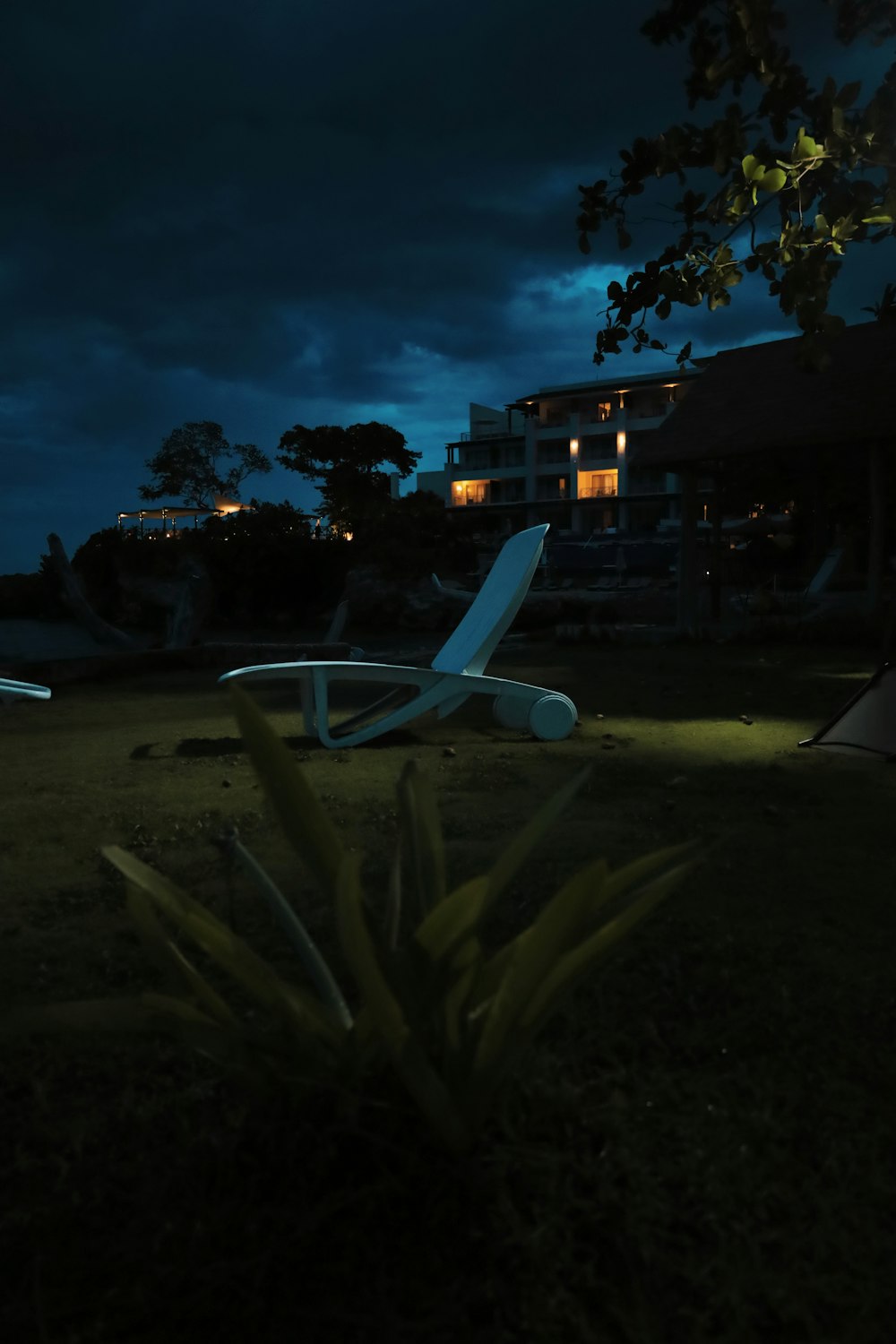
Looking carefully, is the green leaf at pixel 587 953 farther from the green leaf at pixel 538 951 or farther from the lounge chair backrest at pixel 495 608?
the lounge chair backrest at pixel 495 608

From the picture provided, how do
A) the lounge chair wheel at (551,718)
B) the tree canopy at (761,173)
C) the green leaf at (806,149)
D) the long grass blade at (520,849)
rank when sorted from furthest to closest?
the lounge chair wheel at (551,718), the tree canopy at (761,173), the green leaf at (806,149), the long grass blade at (520,849)

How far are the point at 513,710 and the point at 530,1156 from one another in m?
4.63

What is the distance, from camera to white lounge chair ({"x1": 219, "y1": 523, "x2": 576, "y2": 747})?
5082 mm

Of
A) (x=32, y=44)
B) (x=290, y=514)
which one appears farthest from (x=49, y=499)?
(x=32, y=44)

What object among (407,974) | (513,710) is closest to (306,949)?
(407,974)

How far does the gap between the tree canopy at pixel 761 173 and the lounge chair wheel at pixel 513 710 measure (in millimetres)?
2579

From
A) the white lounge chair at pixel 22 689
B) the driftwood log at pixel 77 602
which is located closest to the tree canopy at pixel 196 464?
the driftwood log at pixel 77 602

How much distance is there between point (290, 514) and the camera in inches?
1024

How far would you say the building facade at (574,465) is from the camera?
160 ft

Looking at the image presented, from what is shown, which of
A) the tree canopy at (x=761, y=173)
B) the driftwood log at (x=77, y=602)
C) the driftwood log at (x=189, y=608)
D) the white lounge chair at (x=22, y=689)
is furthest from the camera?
the driftwood log at (x=77, y=602)

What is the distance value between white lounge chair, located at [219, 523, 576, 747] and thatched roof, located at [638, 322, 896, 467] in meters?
7.48

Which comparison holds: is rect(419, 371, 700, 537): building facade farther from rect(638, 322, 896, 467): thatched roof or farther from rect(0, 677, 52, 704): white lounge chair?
rect(0, 677, 52, 704): white lounge chair

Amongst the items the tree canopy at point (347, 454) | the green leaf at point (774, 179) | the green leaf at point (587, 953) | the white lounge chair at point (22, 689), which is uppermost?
the tree canopy at point (347, 454)

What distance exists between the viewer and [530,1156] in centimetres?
124
